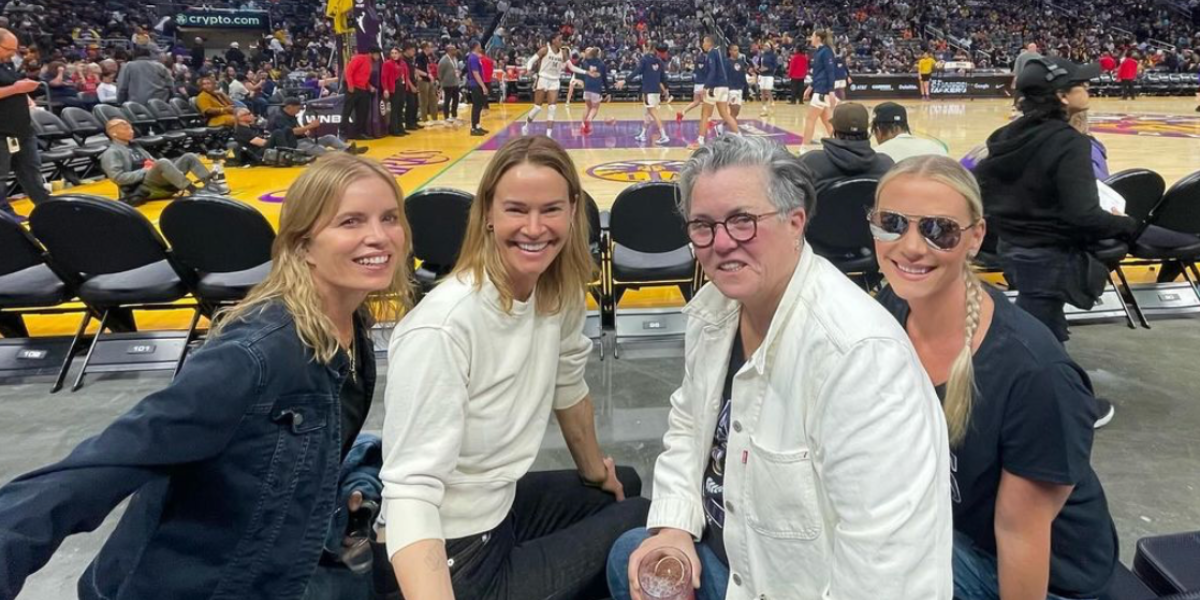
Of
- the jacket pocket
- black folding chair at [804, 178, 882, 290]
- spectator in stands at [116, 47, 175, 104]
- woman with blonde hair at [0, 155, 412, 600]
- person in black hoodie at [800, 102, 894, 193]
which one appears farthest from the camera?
spectator in stands at [116, 47, 175, 104]

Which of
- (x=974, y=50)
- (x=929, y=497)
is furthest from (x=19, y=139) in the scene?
(x=974, y=50)

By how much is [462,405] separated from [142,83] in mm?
12707

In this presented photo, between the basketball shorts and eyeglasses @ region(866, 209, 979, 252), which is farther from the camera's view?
→ the basketball shorts

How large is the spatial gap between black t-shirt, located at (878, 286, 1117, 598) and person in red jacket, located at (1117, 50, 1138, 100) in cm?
2449

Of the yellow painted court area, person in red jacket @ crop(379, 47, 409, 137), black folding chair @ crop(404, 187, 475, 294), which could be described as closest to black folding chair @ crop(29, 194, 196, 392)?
the yellow painted court area

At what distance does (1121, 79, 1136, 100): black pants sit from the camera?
67.3ft

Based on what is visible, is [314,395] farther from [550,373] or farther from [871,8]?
[871,8]

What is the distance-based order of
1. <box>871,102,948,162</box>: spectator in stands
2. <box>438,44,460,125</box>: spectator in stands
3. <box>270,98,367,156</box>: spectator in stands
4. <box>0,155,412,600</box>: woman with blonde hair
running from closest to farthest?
<box>0,155,412,600</box>: woman with blonde hair, <box>871,102,948,162</box>: spectator in stands, <box>270,98,367,156</box>: spectator in stands, <box>438,44,460,125</box>: spectator in stands

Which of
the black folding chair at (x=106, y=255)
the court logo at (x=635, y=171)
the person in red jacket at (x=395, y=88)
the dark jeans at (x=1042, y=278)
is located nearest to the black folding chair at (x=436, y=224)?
the black folding chair at (x=106, y=255)

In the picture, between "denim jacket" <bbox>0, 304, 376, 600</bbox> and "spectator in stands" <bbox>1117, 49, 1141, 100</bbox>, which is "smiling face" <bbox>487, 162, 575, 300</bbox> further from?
"spectator in stands" <bbox>1117, 49, 1141, 100</bbox>

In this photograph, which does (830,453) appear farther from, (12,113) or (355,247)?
(12,113)

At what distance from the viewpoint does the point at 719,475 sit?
1.51 meters

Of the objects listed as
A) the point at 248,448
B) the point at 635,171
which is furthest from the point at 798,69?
the point at 248,448

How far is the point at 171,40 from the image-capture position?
23.4 m
